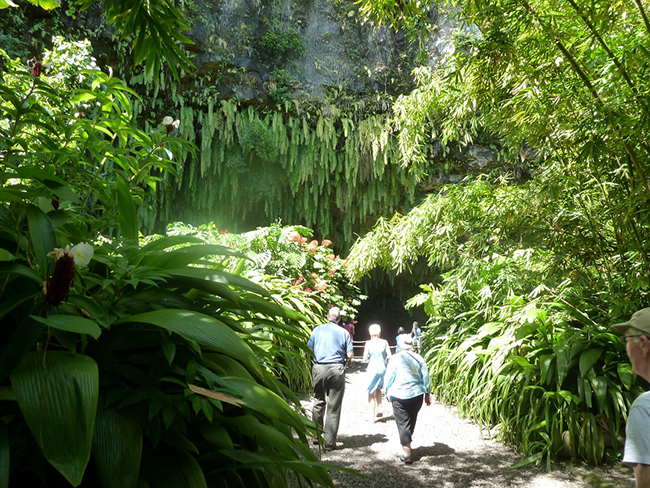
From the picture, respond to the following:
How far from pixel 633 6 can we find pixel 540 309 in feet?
8.68

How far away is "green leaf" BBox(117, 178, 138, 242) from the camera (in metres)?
1.57

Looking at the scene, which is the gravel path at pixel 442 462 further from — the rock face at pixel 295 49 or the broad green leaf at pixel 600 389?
the rock face at pixel 295 49

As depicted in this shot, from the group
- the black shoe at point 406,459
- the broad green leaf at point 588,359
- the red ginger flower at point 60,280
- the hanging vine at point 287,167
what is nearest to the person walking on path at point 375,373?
the black shoe at point 406,459

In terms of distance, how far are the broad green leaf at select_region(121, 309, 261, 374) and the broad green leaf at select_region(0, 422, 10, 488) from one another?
339mm

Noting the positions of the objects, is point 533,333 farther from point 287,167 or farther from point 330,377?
point 287,167

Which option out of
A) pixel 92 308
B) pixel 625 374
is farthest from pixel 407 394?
pixel 92 308

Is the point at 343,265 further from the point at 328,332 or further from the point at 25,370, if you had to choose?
the point at 25,370

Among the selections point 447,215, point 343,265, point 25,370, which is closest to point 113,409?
point 25,370

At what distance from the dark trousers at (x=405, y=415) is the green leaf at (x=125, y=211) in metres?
3.02

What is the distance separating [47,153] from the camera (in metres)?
1.86

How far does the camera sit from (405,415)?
3906 mm

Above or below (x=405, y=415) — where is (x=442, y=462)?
below

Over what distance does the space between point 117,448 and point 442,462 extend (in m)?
3.51

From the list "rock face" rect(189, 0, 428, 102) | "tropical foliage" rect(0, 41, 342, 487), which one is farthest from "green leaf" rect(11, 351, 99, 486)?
"rock face" rect(189, 0, 428, 102)
